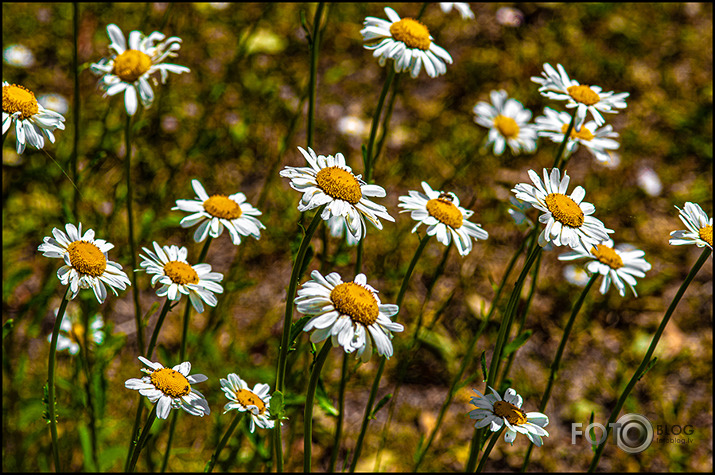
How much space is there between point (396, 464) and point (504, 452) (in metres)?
0.40

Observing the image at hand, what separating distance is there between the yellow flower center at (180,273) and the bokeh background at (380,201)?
333 millimetres

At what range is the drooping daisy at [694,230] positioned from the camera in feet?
3.69

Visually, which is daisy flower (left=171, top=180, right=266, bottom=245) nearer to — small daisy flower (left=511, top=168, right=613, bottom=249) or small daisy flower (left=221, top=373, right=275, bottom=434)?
small daisy flower (left=221, top=373, right=275, bottom=434)

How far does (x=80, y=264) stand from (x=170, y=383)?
0.26 m

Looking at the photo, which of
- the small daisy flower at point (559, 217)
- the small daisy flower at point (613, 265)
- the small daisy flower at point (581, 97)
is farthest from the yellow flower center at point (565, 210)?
the small daisy flower at point (581, 97)

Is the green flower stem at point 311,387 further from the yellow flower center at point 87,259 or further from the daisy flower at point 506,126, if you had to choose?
the daisy flower at point 506,126

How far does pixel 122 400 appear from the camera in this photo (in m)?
2.04

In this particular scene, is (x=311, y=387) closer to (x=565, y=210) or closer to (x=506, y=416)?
(x=506, y=416)

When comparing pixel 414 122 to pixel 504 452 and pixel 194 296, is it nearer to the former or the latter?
pixel 504 452

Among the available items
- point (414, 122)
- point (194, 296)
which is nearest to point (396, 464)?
point (194, 296)

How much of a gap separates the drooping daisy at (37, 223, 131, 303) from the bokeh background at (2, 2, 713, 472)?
0.43 meters

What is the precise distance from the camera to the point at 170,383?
1066mm

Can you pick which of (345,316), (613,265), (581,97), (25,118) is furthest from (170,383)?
(581,97)

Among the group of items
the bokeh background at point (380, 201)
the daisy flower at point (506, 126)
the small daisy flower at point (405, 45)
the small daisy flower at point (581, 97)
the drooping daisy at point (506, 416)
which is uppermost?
the small daisy flower at point (405, 45)
